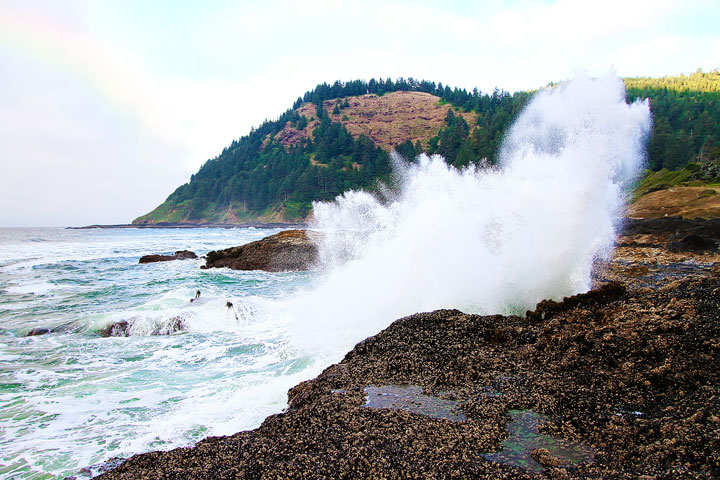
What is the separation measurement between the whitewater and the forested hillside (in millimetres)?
78325

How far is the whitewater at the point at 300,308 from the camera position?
280 inches

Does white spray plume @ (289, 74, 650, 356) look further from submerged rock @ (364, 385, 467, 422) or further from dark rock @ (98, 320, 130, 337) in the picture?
dark rock @ (98, 320, 130, 337)

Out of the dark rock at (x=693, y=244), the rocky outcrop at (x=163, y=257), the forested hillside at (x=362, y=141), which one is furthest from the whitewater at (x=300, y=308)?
the forested hillside at (x=362, y=141)

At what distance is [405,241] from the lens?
49.6ft

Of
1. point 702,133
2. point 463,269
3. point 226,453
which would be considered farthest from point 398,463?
point 702,133

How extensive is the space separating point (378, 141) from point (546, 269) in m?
148

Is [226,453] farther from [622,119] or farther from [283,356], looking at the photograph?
[622,119]

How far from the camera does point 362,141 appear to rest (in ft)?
456

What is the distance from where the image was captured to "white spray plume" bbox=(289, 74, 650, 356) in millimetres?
11781

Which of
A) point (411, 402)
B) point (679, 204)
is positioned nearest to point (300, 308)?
point (411, 402)

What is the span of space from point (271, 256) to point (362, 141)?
11426cm

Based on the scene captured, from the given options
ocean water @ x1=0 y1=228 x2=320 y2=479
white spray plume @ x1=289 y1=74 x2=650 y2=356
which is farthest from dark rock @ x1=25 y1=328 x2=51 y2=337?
white spray plume @ x1=289 y1=74 x2=650 y2=356

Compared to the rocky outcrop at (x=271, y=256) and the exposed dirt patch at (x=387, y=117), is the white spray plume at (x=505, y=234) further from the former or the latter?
the exposed dirt patch at (x=387, y=117)

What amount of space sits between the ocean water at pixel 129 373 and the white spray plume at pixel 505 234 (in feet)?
7.34
